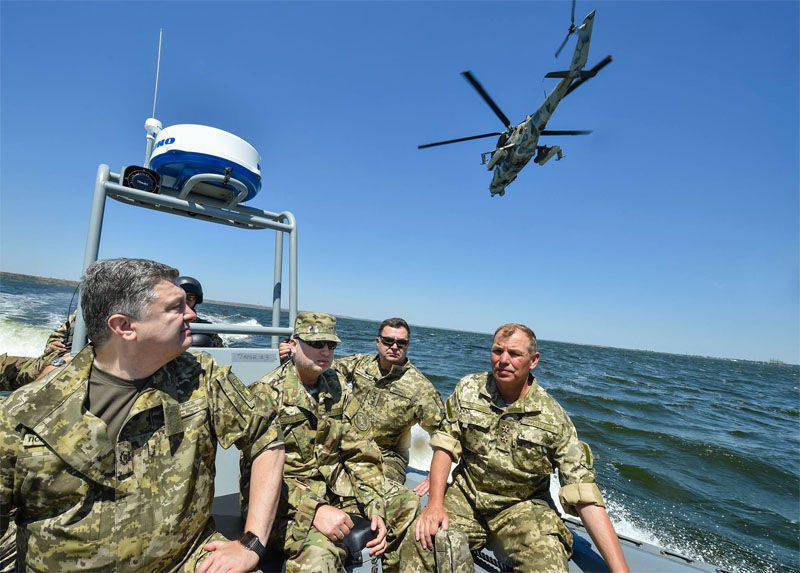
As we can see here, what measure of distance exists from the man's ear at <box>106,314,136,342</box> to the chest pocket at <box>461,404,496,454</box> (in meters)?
2.07

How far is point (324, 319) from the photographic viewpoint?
2605mm

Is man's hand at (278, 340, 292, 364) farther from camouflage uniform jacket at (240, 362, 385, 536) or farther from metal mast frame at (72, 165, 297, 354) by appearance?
camouflage uniform jacket at (240, 362, 385, 536)

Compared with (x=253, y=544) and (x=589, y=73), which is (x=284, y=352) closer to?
(x=253, y=544)

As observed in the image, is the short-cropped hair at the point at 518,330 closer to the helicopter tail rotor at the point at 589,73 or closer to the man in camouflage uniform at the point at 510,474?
the man in camouflage uniform at the point at 510,474

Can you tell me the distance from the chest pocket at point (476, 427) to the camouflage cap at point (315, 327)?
107 centimetres

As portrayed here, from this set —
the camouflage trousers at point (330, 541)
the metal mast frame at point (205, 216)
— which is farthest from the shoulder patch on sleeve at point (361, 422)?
the metal mast frame at point (205, 216)

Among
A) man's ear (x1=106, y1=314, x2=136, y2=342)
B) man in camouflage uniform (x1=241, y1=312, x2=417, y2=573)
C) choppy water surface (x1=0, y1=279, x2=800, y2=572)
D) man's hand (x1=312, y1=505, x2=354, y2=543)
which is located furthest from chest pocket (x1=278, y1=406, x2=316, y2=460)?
choppy water surface (x1=0, y1=279, x2=800, y2=572)

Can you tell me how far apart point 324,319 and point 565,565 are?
79.3 inches

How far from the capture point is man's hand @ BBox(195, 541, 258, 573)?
1.61 metres

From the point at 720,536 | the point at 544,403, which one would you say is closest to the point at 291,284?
the point at 544,403

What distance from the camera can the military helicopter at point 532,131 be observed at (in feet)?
31.5

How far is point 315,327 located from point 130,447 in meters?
1.16

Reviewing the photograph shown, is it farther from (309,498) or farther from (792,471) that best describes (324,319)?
(792,471)

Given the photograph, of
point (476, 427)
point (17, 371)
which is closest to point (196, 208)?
point (476, 427)
